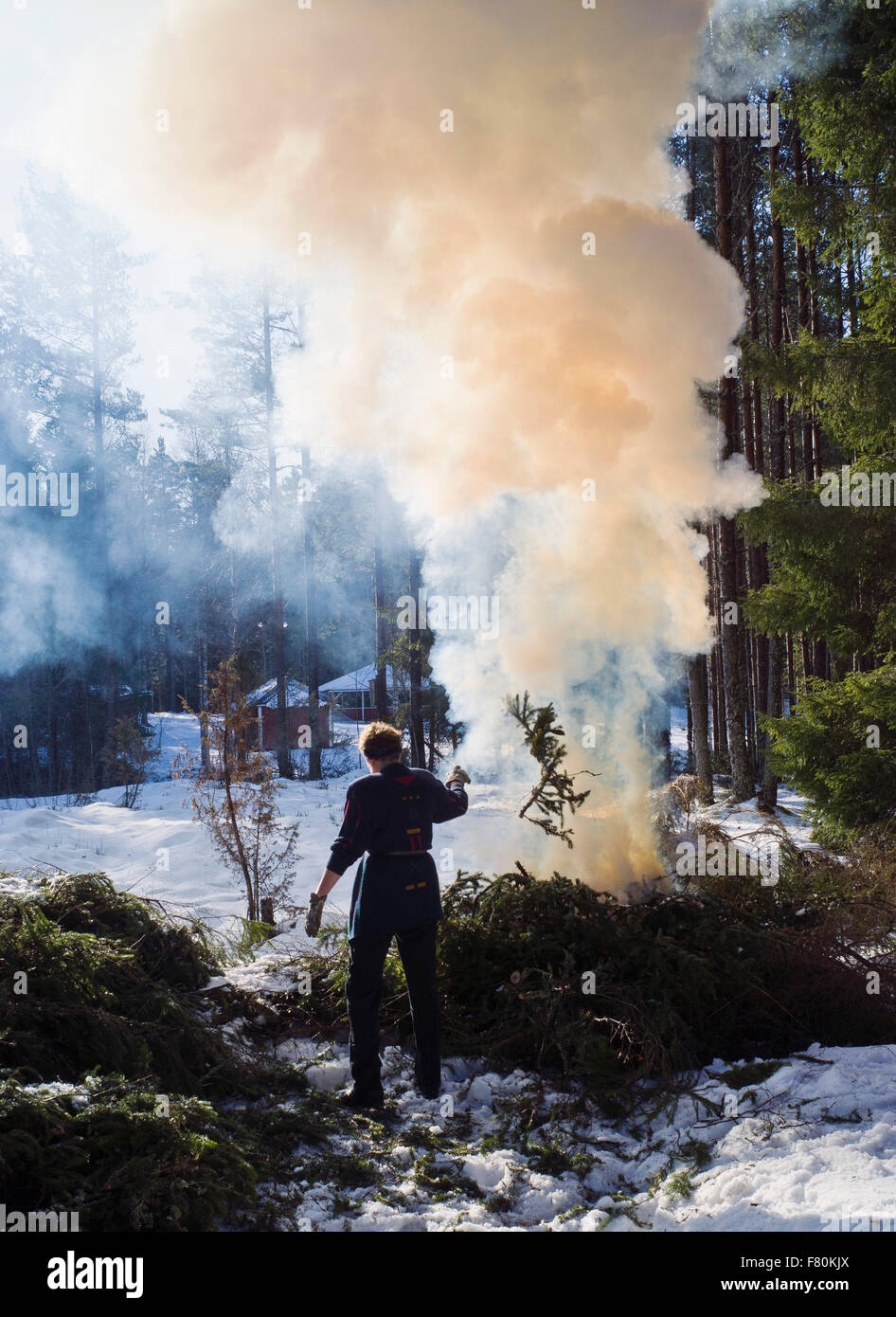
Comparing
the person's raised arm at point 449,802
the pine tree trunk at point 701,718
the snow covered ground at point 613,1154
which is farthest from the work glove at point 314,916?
the pine tree trunk at point 701,718

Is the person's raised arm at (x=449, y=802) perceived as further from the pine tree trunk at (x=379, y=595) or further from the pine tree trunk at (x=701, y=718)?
the pine tree trunk at (x=379, y=595)

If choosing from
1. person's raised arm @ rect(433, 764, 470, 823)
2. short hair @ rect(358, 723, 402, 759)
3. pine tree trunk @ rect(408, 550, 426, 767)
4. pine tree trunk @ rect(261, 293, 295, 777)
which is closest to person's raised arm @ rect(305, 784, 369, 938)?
short hair @ rect(358, 723, 402, 759)

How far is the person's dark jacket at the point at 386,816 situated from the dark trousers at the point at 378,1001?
515 mm

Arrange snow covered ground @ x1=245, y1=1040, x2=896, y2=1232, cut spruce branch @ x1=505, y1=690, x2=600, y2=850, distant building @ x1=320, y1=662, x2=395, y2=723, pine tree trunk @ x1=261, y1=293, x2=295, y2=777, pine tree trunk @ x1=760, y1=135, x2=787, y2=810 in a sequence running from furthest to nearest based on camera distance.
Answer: distant building @ x1=320, y1=662, x2=395, y2=723 → pine tree trunk @ x1=261, y1=293, x2=295, y2=777 → pine tree trunk @ x1=760, y1=135, x2=787, y2=810 → cut spruce branch @ x1=505, y1=690, x2=600, y2=850 → snow covered ground @ x1=245, y1=1040, x2=896, y2=1232

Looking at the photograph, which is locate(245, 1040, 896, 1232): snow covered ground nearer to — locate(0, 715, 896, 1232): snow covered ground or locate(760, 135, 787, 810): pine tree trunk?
locate(0, 715, 896, 1232): snow covered ground

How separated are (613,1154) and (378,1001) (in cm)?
157

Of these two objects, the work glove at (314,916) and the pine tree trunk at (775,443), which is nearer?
the work glove at (314,916)

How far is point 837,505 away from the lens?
9.30 m

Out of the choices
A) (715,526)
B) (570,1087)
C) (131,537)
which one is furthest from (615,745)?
(131,537)

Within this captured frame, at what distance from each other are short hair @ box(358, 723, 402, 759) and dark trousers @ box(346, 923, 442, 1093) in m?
1.11

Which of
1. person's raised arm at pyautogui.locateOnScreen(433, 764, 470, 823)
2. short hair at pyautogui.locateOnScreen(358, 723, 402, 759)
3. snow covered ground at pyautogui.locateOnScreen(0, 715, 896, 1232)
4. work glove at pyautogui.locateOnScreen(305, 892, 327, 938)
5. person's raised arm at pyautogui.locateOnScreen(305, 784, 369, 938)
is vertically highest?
short hair at pyautogui.locateOnScreen(358, 723, 402, 759)

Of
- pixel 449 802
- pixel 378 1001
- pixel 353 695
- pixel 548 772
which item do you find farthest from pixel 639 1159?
pixel 353 695

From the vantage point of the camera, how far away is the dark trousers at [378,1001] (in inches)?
197

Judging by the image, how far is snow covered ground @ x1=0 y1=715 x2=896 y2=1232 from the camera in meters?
3.53
